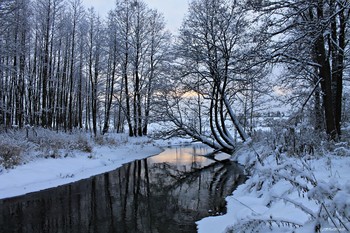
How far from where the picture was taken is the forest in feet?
26.5

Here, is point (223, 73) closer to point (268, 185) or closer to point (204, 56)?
point (204, 56)

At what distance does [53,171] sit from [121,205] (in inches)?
172

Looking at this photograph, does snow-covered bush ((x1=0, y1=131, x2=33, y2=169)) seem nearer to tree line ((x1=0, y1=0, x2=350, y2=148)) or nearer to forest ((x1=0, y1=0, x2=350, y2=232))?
forest ((x1=0, y1=0, x2=350, y2=232))

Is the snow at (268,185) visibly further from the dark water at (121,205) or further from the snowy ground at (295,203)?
the dark water at (121,205)

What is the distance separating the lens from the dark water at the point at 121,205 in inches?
211

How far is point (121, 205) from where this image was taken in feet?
22.3

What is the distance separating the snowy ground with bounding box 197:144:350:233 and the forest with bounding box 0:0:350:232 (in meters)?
0.02

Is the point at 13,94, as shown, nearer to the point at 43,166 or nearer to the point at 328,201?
the point at 43,166

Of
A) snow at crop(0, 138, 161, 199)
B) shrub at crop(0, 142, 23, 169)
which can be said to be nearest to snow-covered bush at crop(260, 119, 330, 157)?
snow at crop(0, 138, 161, 199)

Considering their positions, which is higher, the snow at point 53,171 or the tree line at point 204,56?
the tree line at point 204,56

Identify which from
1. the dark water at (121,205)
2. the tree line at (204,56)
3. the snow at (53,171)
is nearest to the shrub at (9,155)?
the snow at (53,171)

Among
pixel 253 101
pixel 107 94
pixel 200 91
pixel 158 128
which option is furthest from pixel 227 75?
pixel 107 94

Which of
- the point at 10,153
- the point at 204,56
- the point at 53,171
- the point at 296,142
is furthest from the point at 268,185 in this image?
the point at 204,56

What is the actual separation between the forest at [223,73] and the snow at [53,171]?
2.35 ft
